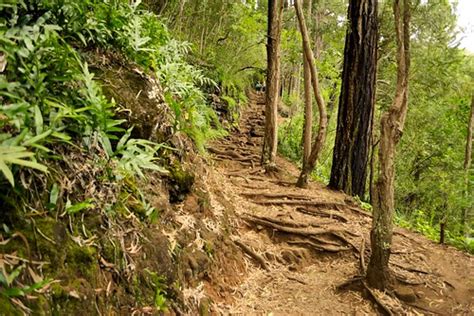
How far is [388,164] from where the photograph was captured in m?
3.64

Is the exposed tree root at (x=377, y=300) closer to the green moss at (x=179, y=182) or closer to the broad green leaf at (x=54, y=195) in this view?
the green moss at (x=179, y=182)

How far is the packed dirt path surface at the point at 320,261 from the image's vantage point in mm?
3633

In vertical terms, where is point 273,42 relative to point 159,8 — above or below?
below

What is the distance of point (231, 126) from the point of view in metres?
11.6

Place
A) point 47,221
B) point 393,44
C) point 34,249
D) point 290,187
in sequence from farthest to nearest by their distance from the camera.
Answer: point 393,44 < point 290,187 < point 47,221 < point 34,249

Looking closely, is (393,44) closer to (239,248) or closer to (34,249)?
(239,248)

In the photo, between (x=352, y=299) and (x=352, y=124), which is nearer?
(x=352, y=299)

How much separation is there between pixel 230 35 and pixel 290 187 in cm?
887

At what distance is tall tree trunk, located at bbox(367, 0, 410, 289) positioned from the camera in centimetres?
364

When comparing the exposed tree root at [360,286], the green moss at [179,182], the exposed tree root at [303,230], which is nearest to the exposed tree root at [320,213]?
the exposed tree root at [303,230]

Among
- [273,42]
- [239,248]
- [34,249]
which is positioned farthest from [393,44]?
[34,249]

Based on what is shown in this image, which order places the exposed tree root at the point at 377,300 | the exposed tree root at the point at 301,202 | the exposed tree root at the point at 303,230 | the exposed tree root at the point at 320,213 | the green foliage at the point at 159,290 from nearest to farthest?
1. the green foliage at the point at 159,290
2. the exposed tree root at the point at 377,300
3. the exposed tree root at the point at 303,230
4. the exposed tree root at the point at 320,213
5. the exposed tree root at the point at 301,202

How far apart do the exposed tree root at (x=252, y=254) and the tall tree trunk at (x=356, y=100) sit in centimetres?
338

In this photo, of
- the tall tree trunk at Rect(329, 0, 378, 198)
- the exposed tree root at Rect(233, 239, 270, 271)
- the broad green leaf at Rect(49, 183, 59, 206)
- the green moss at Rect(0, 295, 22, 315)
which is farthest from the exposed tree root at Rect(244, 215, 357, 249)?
the green moss at Rect(0, 295, 22, 315)
